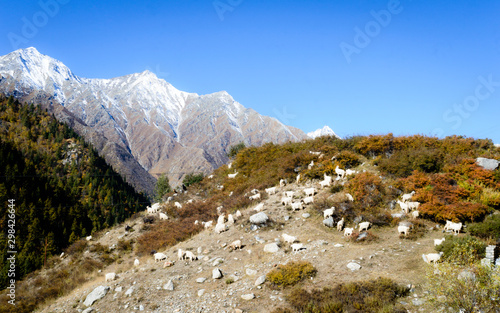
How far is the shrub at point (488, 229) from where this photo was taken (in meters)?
Answer: 11.5

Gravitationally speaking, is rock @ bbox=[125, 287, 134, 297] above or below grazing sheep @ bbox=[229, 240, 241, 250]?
below

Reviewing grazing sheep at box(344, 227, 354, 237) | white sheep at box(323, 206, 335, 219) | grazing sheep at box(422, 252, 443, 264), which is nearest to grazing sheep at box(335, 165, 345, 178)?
white sheep at box(323, 206, 335, 219)

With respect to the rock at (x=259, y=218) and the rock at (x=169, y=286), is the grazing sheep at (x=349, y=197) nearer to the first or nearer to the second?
the rock at (x=259, y=218)

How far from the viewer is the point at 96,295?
12680 mm

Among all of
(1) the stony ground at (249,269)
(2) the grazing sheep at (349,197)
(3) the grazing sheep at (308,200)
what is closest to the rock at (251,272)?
(1) the stony ground at (249,269)

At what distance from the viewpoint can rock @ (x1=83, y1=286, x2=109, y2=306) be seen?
1245 centimetres

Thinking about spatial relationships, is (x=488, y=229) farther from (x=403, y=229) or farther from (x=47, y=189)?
(x=47, y=189)

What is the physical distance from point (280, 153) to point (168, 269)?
19214 millimetres

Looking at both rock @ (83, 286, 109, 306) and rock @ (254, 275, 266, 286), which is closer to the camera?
rock @ (254, 275, 266, 286)

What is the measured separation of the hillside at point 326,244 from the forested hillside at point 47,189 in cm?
3272

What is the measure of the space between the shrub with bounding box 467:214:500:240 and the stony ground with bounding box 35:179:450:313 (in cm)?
146

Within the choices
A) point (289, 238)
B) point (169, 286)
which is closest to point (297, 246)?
point (289, 238)

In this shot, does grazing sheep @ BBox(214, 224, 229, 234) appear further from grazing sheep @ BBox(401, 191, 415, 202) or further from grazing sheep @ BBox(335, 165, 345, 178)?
grazing sheep @ BBox(401, 191, 415, 202)

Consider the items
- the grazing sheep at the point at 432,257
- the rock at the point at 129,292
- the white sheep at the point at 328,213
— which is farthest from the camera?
the white sheep at the point at 328,213
